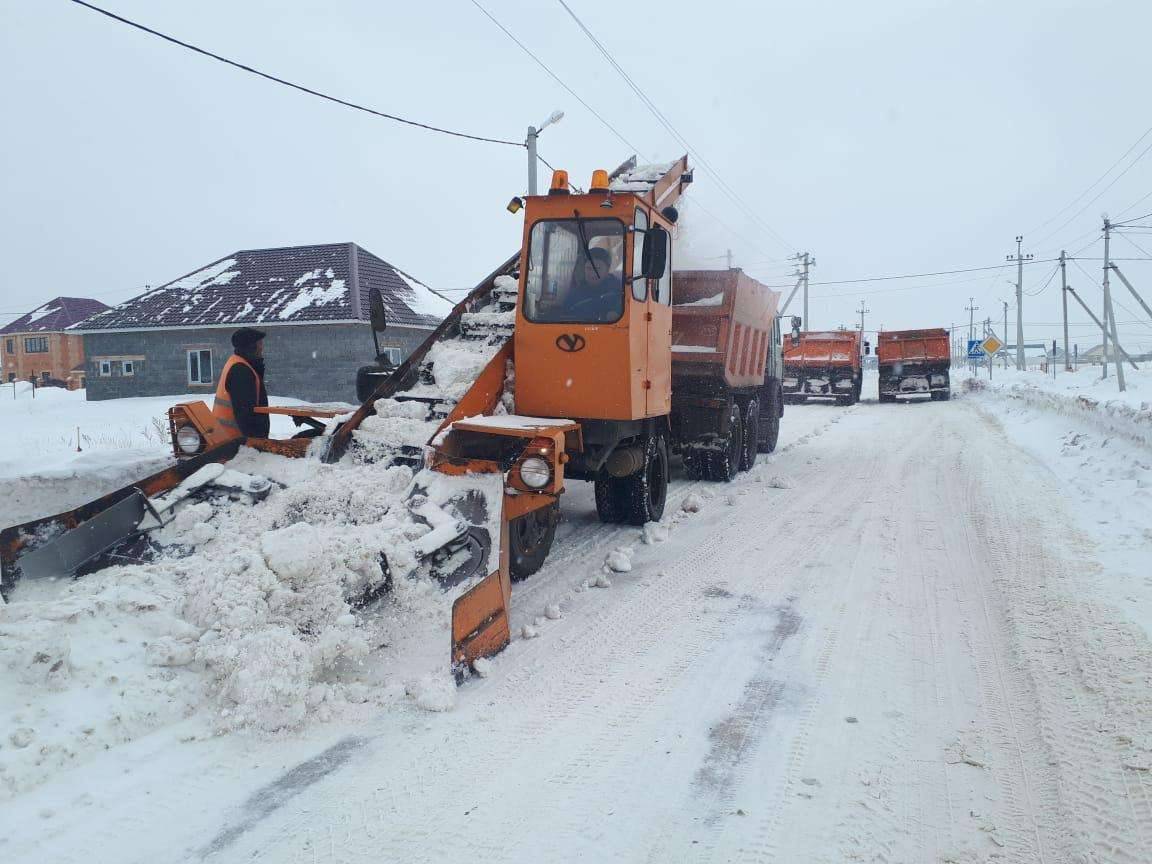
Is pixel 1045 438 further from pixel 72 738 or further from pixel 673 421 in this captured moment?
pixel 72 738

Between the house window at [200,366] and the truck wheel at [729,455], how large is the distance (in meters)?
18.5

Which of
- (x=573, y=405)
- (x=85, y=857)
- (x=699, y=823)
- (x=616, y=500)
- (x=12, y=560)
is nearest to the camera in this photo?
(x=85, y=857)

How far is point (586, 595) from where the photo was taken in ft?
17.7

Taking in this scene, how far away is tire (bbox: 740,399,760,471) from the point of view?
36.7 ft

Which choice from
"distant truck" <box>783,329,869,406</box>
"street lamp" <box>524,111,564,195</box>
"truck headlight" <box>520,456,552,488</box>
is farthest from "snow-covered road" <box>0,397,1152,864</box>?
"distant truck" <box>783,329,869,406</box>

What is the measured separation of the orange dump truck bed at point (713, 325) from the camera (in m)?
9.29

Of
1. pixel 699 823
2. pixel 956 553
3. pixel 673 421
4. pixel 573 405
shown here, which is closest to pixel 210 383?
pixel 673 421

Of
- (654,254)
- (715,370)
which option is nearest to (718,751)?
(654,254)

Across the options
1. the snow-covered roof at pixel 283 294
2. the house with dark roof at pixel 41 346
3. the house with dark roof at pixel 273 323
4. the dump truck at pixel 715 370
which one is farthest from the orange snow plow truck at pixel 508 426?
the house with dark roof at pixel 41 346

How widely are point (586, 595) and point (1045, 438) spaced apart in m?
11.4

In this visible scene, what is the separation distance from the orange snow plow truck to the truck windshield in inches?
0.4

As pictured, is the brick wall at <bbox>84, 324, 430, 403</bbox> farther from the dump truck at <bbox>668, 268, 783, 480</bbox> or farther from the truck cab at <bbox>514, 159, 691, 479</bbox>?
the truck cab at <bbox>514, 159, 691, 479</bbox>

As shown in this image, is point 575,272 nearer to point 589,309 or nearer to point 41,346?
point 589,309

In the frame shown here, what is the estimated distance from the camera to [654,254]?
5.71 meters
